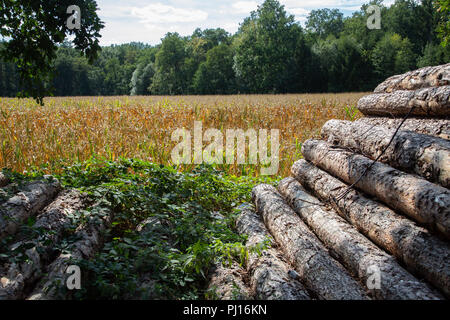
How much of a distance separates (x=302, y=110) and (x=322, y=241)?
8434mm

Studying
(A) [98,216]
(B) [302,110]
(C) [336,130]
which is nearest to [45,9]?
(A) [98,216]

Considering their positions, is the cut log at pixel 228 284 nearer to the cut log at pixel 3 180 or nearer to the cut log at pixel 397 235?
the cut log at pixel 397 235

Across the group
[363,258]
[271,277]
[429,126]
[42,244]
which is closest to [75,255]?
[42,244]

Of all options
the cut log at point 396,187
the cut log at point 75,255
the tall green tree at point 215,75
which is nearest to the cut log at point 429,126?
the cut log at point 396,187

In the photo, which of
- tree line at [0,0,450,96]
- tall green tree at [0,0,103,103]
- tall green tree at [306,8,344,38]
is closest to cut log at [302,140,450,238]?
tall green tree at [0,0,103,103]

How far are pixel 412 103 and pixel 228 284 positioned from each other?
11.3 ft

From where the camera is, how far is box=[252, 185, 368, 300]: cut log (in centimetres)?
258

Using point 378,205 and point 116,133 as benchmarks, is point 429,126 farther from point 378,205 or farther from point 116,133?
point 116,133

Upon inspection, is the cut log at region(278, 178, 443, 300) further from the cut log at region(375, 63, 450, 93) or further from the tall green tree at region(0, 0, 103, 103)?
the tall green tree at region(0, 0, 103, 103)

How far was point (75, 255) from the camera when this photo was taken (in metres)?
2.91

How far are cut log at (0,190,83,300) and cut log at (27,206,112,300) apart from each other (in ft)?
0.35

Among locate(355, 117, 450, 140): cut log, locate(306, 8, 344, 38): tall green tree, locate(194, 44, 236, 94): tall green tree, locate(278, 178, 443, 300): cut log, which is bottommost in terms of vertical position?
locate(278, 178, 443, 300): cut log

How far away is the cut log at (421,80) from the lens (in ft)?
13.6
